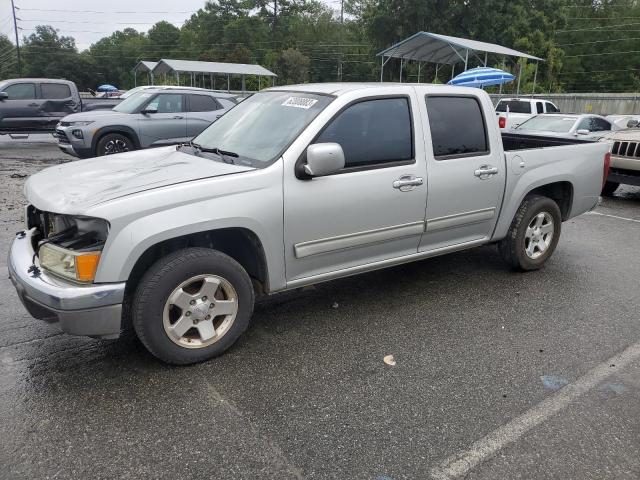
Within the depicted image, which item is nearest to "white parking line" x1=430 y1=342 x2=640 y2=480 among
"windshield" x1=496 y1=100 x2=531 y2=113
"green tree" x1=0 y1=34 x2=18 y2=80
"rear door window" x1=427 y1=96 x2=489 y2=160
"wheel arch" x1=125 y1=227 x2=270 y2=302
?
"wheel arch" x1=125 y1=227 x2=270 y2=302

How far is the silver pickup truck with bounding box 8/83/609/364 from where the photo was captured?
3021mm

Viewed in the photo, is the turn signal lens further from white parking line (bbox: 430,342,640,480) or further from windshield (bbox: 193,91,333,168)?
white parking line (bbox: 430,342,640,480)

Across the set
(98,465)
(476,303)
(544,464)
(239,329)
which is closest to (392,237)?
(476,303)

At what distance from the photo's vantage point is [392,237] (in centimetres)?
408

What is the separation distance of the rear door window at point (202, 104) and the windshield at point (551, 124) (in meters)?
7.73

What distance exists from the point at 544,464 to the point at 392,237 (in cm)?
196

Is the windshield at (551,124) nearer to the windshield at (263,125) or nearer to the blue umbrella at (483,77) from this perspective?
the blue umbrella at (483,77)

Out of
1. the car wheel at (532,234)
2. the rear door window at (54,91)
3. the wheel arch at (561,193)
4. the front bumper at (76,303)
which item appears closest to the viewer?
the front bumper at (76,303)

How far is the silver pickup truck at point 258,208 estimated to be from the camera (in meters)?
3.02

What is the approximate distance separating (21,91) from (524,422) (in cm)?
1589

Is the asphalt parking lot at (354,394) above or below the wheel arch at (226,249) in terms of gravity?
below

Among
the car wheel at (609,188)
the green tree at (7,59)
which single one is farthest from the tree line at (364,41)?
the car wheel at (609,188)

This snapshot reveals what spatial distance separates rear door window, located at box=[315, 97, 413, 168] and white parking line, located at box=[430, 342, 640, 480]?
1.97 meters

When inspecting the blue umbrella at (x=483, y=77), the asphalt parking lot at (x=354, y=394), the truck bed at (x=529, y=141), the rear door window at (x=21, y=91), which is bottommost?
the asphalt parking lot at (x=354, y=394)
